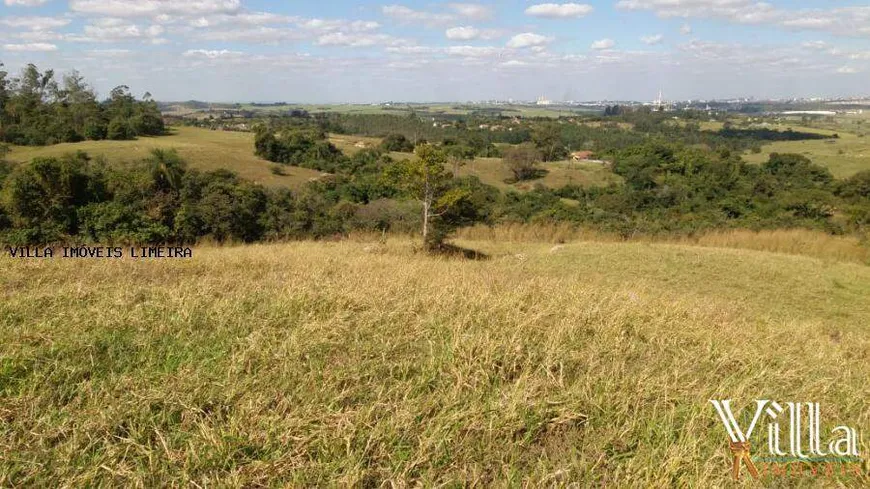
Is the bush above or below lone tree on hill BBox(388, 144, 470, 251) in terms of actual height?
above

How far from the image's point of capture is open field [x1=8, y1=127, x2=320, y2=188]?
3578cm

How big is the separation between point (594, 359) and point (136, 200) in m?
14.1

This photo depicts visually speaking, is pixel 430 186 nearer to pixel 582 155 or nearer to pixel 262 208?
pixel 262 208

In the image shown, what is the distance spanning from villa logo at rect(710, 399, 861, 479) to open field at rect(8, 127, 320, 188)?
35687 mm

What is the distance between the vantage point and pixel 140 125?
48.2m

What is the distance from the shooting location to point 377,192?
108 ft

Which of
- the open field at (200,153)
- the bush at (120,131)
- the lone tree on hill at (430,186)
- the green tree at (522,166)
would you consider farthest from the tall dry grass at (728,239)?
the bush at (120,131)

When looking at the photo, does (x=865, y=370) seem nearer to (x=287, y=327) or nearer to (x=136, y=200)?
(x=287, y=327)

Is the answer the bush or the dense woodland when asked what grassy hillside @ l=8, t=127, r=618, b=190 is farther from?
the dense woodland

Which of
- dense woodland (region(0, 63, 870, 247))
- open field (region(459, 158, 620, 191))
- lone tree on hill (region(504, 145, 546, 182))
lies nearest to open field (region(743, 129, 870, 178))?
dense woodland (region(0, 63, 870, 247))

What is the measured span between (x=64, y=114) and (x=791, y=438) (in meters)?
56.3

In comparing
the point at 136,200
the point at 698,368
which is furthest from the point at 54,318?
the point at 136,200

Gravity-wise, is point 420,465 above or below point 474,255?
above

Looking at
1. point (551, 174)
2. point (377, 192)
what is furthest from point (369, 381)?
point (551, 174)
